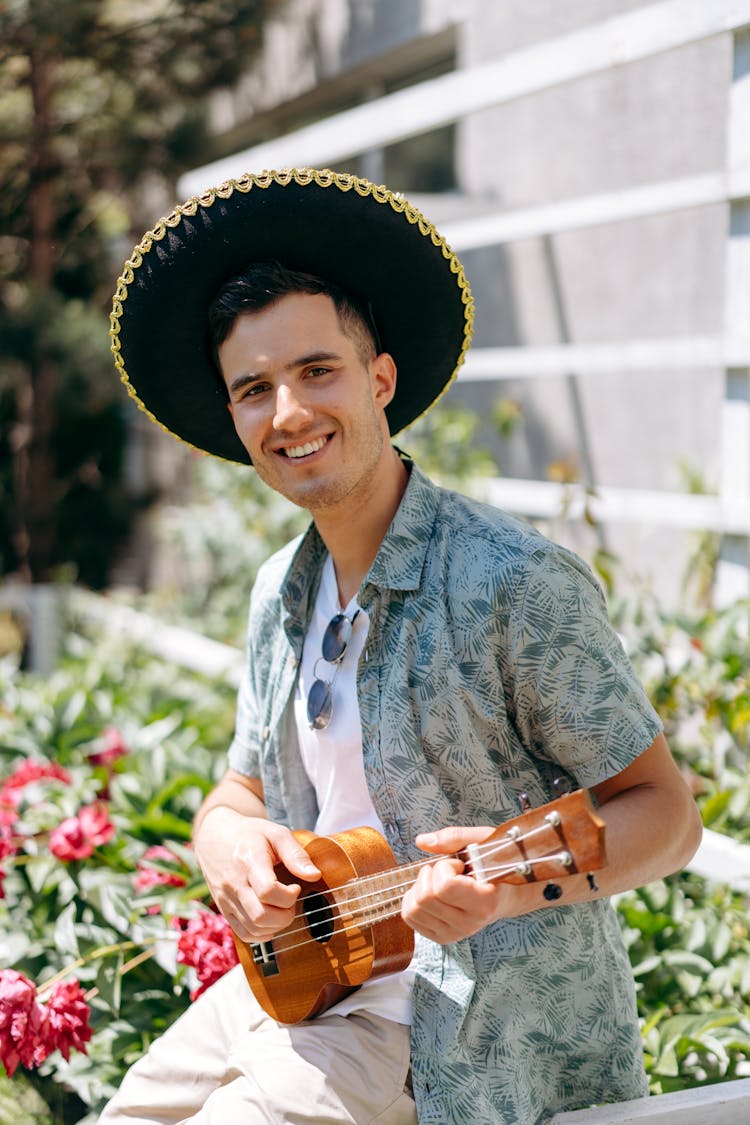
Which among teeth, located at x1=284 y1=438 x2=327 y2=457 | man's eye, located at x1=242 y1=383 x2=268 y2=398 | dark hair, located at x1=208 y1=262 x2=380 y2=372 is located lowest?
teeth, located at x1=284 y1=438 x2=327 y2=457

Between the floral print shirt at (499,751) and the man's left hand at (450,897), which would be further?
the floral print shirt at (499,751)

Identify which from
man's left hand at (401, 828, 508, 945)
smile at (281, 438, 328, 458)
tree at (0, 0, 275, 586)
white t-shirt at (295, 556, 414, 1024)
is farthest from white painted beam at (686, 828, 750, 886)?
tree at (0, 0, 275, 586)

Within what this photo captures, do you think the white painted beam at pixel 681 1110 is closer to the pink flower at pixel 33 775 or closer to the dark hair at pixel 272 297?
the dark hair at pixel 272 297

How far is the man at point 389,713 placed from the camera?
1605 millimetres

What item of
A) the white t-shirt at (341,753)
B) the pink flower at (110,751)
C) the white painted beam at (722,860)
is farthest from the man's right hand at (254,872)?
the pink flower at (110,751)

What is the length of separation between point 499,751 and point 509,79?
2622 mm

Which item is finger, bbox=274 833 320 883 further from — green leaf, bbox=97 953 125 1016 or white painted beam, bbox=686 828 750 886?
white painted beam, bbox=686 828 750 886

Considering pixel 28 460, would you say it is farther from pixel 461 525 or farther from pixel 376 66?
pixel 461 525

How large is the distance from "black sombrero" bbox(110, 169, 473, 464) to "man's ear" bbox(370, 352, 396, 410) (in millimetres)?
74

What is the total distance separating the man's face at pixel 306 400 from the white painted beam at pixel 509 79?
1.72 metres

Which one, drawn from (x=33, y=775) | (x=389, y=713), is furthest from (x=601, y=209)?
(x=389, y=713)

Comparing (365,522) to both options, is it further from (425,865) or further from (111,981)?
(111,981)

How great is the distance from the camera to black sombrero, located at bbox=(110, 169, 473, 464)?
5.85 feet

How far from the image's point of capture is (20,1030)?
2.06 meters
